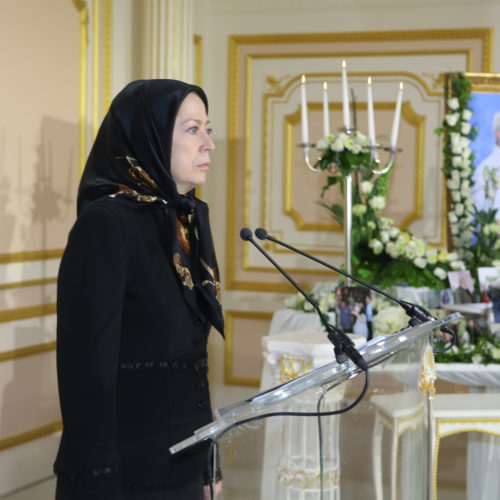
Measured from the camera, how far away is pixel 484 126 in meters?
4.23

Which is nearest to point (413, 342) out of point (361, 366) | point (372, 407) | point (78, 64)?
point (372, 407)

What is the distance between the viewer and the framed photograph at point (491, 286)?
3588mm

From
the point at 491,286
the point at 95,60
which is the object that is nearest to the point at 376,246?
the point at 491,286

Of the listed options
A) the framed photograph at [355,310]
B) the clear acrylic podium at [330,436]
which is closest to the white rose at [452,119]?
the framed photograph at [355,310]

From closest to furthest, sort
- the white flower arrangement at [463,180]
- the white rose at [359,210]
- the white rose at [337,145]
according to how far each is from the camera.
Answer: the white rose at [337,145] < the white rose at [359,210] < the white flower arrangement at [463,180]

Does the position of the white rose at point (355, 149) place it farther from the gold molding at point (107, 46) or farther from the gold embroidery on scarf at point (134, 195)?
the gold embroidery on scarf at point (134, 195)

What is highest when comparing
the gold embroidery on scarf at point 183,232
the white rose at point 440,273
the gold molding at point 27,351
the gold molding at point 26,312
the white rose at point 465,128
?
the white rose at point 465,128

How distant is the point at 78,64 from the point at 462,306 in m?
2.37

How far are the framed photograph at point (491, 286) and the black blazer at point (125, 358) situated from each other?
2112 mm

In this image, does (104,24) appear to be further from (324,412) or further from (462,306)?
(324,412)

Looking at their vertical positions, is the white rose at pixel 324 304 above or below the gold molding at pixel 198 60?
below

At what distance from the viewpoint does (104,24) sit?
4629mm

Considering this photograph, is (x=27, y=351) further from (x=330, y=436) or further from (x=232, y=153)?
(x=330, y=436)

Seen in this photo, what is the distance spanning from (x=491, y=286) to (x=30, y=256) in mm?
2189
